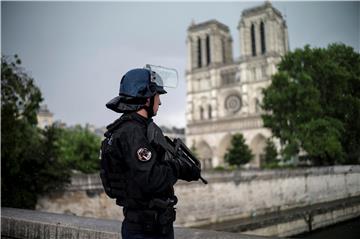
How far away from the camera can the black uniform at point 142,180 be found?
6.32 ft

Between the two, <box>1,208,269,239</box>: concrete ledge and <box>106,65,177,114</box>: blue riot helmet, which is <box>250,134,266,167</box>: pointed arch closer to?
<box>1,208,269,239</box>: concrete ledge

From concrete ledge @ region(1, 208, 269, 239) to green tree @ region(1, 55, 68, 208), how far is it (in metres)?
6.04

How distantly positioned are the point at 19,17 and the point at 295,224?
966cm

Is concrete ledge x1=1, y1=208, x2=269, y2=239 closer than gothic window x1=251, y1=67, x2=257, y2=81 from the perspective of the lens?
Yes

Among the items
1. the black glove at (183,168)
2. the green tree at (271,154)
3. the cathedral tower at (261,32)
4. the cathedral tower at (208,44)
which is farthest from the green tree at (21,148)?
the cathedral tower at (208,44)

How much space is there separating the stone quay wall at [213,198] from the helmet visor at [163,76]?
651cm

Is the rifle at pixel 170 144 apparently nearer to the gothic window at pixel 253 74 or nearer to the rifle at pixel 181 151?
the rifle at pixel 181 151

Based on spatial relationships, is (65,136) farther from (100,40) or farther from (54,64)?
(100,40)

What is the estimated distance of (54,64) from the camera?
520 inches

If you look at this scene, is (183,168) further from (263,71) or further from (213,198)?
(263,71)

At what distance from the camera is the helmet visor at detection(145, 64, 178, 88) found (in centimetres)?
219

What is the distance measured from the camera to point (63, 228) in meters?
3.59

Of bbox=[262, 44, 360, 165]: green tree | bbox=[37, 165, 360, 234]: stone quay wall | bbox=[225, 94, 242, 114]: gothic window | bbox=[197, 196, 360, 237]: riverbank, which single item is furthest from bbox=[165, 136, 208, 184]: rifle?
bbox=[225, 94, 242, 114]: gothic window

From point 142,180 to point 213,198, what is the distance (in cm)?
1688
